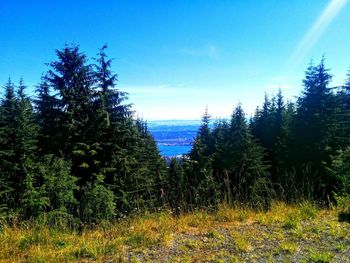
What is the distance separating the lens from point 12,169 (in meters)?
20.7

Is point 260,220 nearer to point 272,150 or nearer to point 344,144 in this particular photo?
point 344,144

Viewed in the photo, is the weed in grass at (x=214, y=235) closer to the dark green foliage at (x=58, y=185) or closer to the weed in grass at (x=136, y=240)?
the weed in grass at (x=136, y=240)

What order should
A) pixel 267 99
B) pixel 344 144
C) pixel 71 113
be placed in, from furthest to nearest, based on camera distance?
pixel 267 99 → pixel 344 144 → pixel 71 113

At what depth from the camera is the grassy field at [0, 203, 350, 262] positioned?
457 centimetres

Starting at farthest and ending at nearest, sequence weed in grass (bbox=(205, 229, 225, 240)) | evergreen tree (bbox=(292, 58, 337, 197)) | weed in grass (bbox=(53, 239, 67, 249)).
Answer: evergreen tree (bbox=(292, 58, 337, 197)) < weed in grass (bbox=(205, 229, 225, 240)) < weed in grass (bbox=(53, 239, 67, 249))

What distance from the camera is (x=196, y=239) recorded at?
5230 millimetres

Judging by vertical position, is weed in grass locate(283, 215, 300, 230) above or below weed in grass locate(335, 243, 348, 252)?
above

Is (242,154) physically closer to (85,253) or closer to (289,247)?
(289,247)

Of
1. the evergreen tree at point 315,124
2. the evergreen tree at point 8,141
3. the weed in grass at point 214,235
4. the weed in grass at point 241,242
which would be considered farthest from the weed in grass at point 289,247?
the evergreen tree at point 315,124

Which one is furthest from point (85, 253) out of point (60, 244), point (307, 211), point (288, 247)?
point (307, 211)

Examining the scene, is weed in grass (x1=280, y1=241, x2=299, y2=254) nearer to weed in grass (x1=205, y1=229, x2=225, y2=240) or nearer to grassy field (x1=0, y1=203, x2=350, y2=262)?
grassy field (x1=0, y1=203, x2=350, y2=262)

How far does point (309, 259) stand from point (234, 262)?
3.15 feet

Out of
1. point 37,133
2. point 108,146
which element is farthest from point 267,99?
point 37,133

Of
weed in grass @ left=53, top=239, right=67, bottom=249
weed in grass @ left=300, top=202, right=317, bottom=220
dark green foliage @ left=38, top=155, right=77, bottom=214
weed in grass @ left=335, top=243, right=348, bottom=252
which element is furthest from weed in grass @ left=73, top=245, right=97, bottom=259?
dark green foliage @ left=38, top=155, right=77, bottom=214
